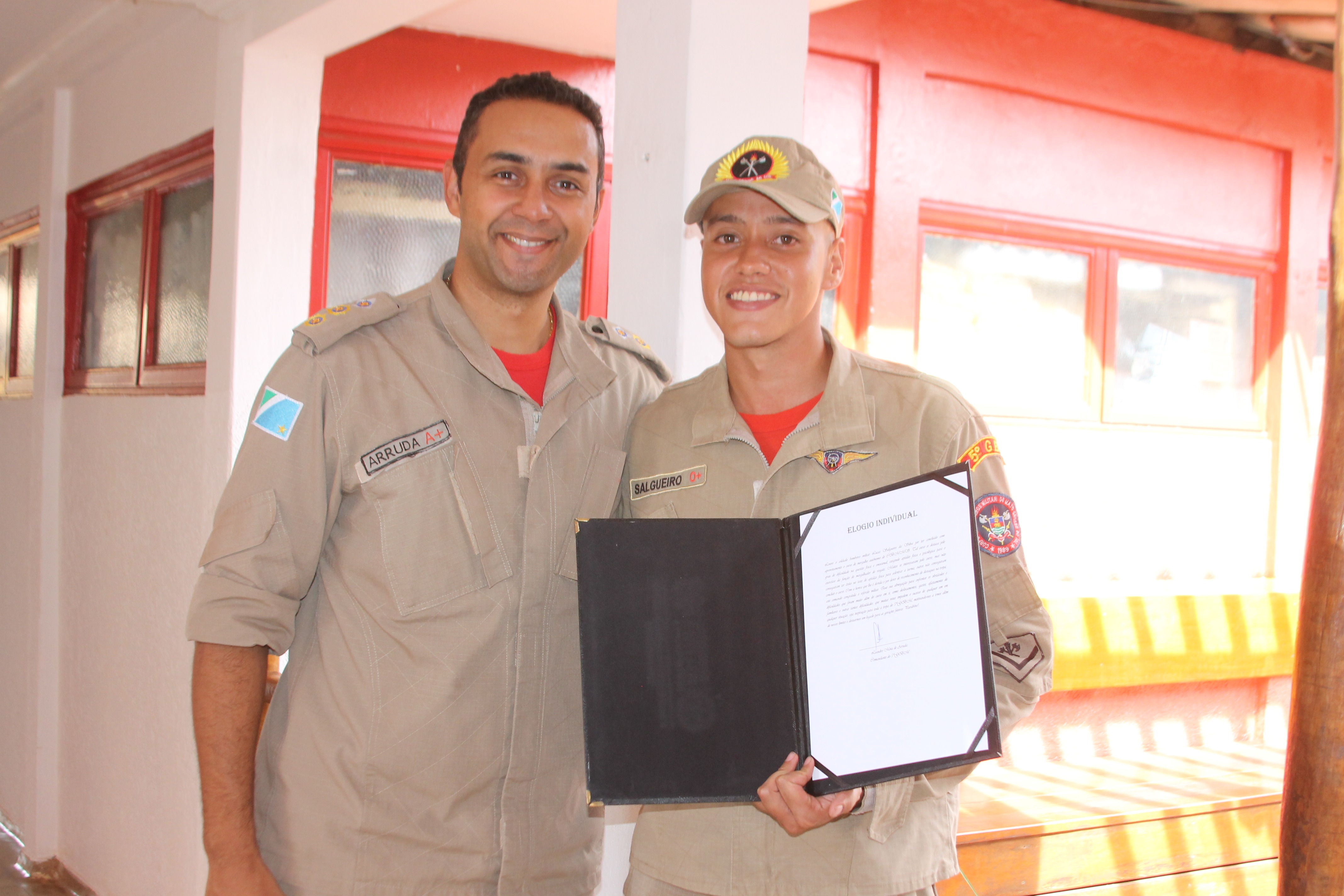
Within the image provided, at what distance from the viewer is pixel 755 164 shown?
1.80 meters

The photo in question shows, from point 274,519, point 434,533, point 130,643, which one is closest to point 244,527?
point 274,519

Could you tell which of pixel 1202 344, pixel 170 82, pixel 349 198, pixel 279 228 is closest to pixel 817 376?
pixel 279 228

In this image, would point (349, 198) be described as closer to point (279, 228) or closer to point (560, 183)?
point (279, 228)

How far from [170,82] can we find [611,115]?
5.41 ft

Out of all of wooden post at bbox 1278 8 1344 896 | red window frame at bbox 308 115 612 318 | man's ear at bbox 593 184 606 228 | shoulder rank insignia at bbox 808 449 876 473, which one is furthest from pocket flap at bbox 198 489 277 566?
red window frame at bbox 308 115 612 318

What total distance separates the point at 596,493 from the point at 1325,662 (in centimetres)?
108

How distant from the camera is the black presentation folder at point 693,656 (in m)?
1.47

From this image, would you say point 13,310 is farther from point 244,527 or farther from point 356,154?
point 244,527

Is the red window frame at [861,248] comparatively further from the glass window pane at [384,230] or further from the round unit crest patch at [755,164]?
the round unit crest patch at [755,164]

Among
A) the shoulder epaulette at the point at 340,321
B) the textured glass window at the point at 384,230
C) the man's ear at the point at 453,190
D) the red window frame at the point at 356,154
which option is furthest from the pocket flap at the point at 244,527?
the textured glass window at the point at 384,230

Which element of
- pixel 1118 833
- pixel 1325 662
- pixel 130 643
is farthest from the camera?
pixel 130 643

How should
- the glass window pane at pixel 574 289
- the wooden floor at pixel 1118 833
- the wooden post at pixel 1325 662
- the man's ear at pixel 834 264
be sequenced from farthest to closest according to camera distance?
the glass window pane at pixel 574 289 < the wooden floor at pixel 1118 833 < the man's ear at pixel 834 264 < the wooden post at pixel 1325 662

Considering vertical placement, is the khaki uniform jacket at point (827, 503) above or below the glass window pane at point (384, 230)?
below

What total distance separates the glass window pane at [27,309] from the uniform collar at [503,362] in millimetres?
4505
